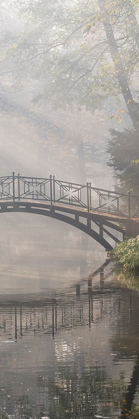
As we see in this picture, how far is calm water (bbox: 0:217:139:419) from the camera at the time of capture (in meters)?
8.12

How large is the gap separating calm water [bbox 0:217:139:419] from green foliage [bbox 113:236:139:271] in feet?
2.05

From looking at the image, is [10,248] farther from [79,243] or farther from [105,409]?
[105,409]

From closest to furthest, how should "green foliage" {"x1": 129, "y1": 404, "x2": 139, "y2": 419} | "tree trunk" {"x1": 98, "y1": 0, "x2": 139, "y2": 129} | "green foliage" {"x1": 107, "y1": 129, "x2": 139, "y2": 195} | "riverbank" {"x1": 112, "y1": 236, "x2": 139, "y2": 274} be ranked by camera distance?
"green foliage" {"x1": 129, "y1": 404, "x2": 139, "y2": 419}, "riverbank" {"x1": 112, "y1": 236, "x2": 139, "y2": 274}, "green foliage" {"x1": 107, "y1": 129, "x2": 139, "y2": 195}, "tree trunk" {"x1": 98, "y1": 0, "x2": 139, "y2": 129}

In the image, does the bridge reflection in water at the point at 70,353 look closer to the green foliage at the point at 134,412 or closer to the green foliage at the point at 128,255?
the green foliage at the point at 134,412

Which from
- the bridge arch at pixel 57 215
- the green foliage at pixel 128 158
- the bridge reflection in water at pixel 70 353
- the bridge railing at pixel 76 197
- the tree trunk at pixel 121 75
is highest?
the tree trunk at pixel 121 75

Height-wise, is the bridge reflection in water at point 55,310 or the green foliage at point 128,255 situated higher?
the green foliage at point 128,255

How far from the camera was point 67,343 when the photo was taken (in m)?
11.2

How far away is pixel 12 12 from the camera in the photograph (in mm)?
71500

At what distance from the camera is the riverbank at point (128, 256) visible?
68.6 feet

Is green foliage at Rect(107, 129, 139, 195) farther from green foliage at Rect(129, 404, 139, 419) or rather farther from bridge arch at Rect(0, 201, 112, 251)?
green foliage at Rect(129, 404, 139, 419)

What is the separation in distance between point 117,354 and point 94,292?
708 centimetres

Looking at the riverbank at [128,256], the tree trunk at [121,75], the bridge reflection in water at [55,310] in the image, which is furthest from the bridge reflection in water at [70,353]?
the tree trunk at [121,75]

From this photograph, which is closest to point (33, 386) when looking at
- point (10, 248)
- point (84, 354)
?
point (84, 354)

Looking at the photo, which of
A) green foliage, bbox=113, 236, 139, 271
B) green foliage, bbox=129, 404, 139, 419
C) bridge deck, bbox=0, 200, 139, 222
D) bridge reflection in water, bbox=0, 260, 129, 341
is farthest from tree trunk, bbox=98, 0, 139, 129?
green foliage, bbox=129, 404, 139, 419
